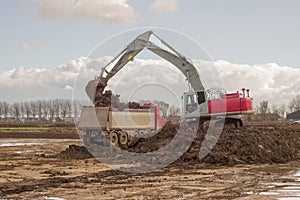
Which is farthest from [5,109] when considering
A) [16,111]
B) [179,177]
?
[179,177]

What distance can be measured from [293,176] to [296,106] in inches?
3815

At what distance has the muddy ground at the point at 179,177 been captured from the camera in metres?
11.0

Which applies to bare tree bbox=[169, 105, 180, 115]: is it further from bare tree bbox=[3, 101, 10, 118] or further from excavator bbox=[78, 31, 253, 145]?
bare tree bbox=[3, 101, 10, 118]

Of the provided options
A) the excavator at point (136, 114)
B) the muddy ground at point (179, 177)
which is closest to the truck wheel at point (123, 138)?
the excavator at point (136, 114)

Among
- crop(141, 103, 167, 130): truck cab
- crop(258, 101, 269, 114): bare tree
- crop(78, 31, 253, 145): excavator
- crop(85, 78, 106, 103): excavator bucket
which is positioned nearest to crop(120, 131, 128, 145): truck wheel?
crop(78, 31, 253, 145): excavator

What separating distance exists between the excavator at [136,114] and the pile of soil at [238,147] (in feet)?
3.71

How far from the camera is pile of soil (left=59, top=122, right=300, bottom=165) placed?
1848 centimetres

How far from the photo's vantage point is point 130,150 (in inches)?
872

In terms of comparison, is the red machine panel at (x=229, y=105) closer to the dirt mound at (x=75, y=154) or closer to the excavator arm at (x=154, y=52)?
the excavator arm at (x=154, y=52)

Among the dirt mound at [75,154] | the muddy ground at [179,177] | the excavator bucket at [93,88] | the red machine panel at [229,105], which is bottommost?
the muddy ground at [179,177]

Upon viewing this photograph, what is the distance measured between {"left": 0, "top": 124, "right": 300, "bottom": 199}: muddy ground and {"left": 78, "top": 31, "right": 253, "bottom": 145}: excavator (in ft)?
5.10

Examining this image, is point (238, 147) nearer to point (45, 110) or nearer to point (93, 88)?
point (93, 88)

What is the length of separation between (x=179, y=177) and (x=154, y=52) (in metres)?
11.7

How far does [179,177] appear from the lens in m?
14.2
